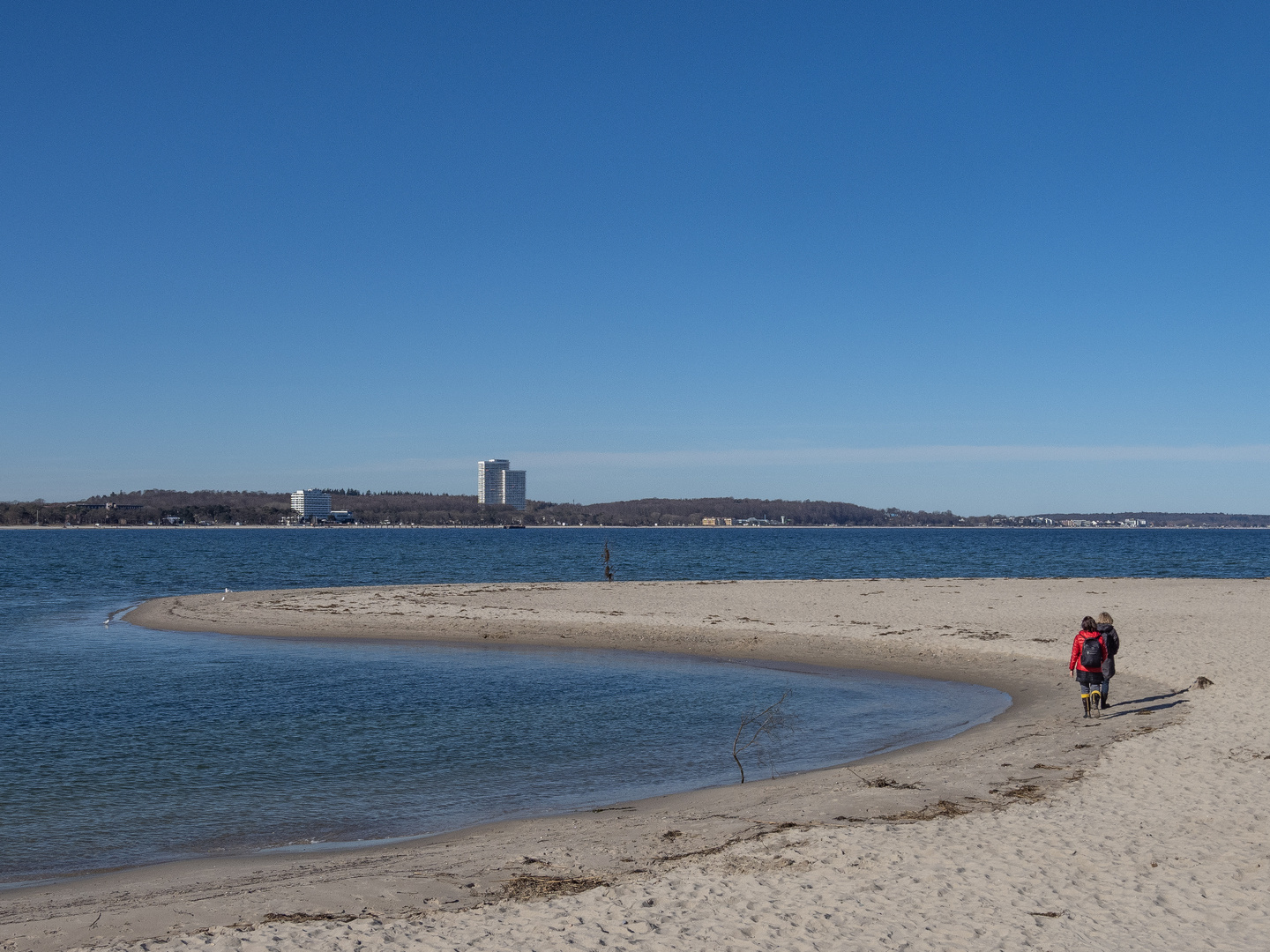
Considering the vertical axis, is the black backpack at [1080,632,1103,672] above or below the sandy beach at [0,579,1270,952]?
above

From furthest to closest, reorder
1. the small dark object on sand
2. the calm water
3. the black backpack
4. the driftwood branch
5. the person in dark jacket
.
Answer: the person in dark jacket
the black backpack
the driftwood branch
the calm water
the small dark object on sand

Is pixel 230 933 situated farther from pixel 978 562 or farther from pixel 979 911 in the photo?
pixel 978 562

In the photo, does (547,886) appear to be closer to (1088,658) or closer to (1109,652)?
(1088,658)

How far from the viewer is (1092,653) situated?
16766 millimetres

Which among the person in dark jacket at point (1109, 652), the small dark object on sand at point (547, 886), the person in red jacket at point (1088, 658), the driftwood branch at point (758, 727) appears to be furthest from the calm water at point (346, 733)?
the small dark object on sand at point (547, 886)

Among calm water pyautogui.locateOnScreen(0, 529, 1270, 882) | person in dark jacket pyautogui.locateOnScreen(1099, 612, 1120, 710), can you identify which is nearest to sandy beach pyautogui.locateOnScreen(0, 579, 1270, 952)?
person in dark jacket pyautogui.locateOnScreen(1099, 612, 1120, 710)

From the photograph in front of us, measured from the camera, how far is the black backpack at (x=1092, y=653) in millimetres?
16719

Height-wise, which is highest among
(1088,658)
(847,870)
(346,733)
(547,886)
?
(1088,658)

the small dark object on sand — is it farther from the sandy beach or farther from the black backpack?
the black backpack

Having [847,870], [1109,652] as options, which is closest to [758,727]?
[1109,652]

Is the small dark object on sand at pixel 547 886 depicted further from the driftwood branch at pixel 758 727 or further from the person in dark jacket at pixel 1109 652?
the person in dark jacket at pixel 1109 652

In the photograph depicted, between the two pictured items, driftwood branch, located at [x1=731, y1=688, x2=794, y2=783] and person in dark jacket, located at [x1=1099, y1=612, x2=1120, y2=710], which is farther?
person in dark jacket, located at [x1=1099, y1=612, x2=1120, y2=710]

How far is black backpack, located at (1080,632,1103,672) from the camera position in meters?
16.7

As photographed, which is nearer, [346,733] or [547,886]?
[547,886]
